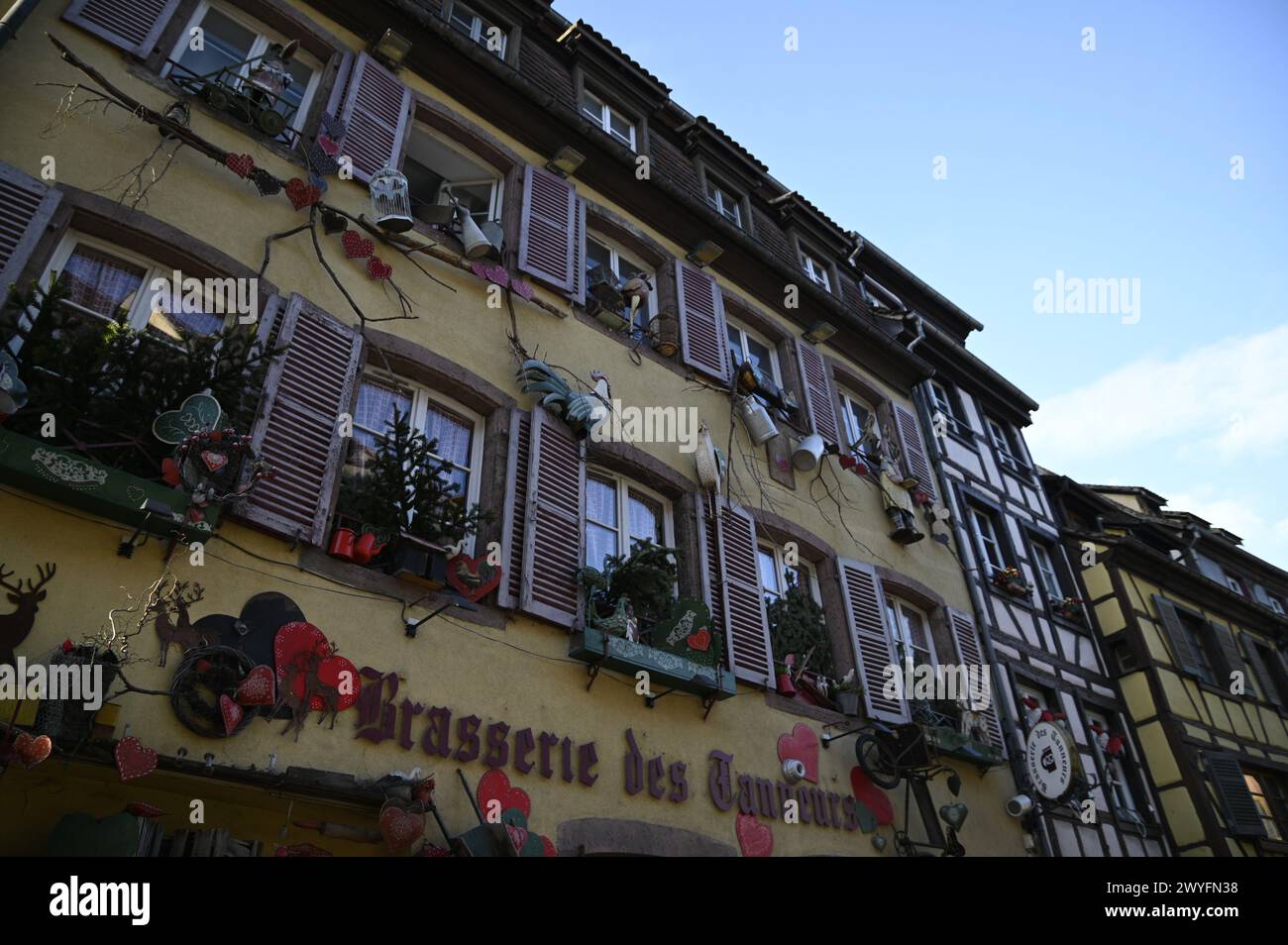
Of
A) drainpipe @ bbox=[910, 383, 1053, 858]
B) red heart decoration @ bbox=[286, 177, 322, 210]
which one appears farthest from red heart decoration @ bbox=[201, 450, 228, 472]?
drainpipe @ bbox=[910, 383, 1053, 858]

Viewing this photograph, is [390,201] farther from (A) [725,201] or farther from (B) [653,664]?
(A) [725,201]

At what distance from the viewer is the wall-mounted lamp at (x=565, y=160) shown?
29.5 ft

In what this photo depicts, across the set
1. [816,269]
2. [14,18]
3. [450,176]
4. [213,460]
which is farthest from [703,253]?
[213,460]

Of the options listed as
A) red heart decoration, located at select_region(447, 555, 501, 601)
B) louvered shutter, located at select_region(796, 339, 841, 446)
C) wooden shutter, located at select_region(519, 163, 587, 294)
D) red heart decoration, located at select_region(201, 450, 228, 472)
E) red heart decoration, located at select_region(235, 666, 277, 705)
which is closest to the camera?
red heart decoration, located at select_region(235, 666, 277, 705)

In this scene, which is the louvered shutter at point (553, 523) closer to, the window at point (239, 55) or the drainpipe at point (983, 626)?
the window at point (239, 55)

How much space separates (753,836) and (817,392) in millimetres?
5756

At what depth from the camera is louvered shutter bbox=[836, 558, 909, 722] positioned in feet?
26.8

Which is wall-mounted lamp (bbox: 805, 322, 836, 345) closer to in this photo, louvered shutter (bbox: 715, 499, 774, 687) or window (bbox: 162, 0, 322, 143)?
louvered shutter (bbox: 715, 499, 774, 687)

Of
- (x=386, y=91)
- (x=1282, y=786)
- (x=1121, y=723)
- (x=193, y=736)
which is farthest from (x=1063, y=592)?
(x=193, y=736)

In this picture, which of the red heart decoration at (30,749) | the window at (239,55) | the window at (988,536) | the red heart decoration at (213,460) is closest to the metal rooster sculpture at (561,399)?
the window at (239,55)

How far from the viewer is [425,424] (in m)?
6.48

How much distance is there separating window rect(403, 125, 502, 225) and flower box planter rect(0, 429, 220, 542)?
4603 millimetres

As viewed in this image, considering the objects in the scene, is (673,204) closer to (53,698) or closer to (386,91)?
(386,91)
